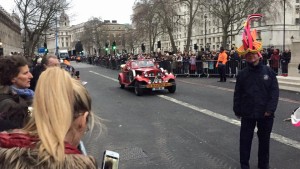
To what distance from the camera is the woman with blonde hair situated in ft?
4.54

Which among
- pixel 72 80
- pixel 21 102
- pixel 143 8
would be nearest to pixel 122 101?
pixel 21 102

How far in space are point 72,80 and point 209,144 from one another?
5669mm

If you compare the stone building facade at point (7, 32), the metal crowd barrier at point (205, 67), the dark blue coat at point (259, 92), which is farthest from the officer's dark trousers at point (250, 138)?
the stone building facade at point (7, 32)

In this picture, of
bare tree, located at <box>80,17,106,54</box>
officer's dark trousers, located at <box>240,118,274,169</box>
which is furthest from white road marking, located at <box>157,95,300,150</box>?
bare tree, located at <box>80,17,106,54</box>

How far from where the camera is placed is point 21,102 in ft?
9.21

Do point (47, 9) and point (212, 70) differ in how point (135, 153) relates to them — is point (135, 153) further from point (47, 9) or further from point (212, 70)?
point (47, 9)

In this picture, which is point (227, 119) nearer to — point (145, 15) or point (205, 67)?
point (205, 67)

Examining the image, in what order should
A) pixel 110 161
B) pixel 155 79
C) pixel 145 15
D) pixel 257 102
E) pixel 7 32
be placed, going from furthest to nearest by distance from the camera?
pixel 7 32, pixel 145 15, pixel 155 79, pixel 257 102, pixel 110 161

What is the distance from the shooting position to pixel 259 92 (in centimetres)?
520

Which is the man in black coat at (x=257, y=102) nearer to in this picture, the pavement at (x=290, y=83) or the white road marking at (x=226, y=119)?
the white road marking at (x=226, y=119)

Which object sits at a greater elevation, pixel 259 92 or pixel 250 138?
pixel 259 92

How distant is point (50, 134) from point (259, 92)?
13.8 ft

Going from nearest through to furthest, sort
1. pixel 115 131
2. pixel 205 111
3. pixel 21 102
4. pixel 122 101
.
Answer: pixel 21 102 → pixel 115 131 → pixel 205 111 → pixel 122 101

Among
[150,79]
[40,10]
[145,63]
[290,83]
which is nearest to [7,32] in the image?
[40,10]
